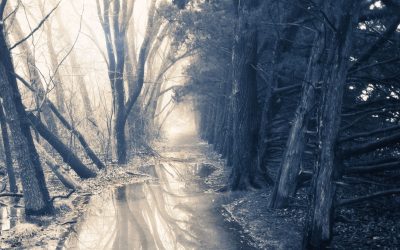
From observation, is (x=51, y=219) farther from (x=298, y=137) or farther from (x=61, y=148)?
(x=298, y=137)

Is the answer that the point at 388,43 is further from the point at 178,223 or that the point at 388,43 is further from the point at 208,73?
the point at 208,73

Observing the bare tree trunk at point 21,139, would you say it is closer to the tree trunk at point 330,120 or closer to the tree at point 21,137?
the tree at point 21,137

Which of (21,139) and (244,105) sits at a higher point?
(244,105)

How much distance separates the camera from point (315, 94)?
9.60 m

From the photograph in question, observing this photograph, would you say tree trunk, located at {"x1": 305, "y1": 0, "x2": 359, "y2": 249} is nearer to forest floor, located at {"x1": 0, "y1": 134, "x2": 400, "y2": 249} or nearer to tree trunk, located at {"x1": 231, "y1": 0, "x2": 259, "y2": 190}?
forest floor, located at {"x1": 0, "y1": 134, "x2": 400, "y2": 249}

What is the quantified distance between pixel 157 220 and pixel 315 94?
5.44m

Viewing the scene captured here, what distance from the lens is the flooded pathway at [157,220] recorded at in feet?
27.5

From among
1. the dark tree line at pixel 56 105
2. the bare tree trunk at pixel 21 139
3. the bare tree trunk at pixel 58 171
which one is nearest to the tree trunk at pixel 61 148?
the dark tree line at pixel 56 105

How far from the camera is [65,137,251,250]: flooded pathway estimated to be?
837 centimetres

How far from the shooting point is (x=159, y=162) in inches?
850

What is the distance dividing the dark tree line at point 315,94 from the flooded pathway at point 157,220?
1.87 metres

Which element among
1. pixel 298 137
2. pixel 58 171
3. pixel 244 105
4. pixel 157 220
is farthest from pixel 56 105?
pixel 298 137

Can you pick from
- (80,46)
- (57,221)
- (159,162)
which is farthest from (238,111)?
(80,46)

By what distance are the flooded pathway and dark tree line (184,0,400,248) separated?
73.5 inches
